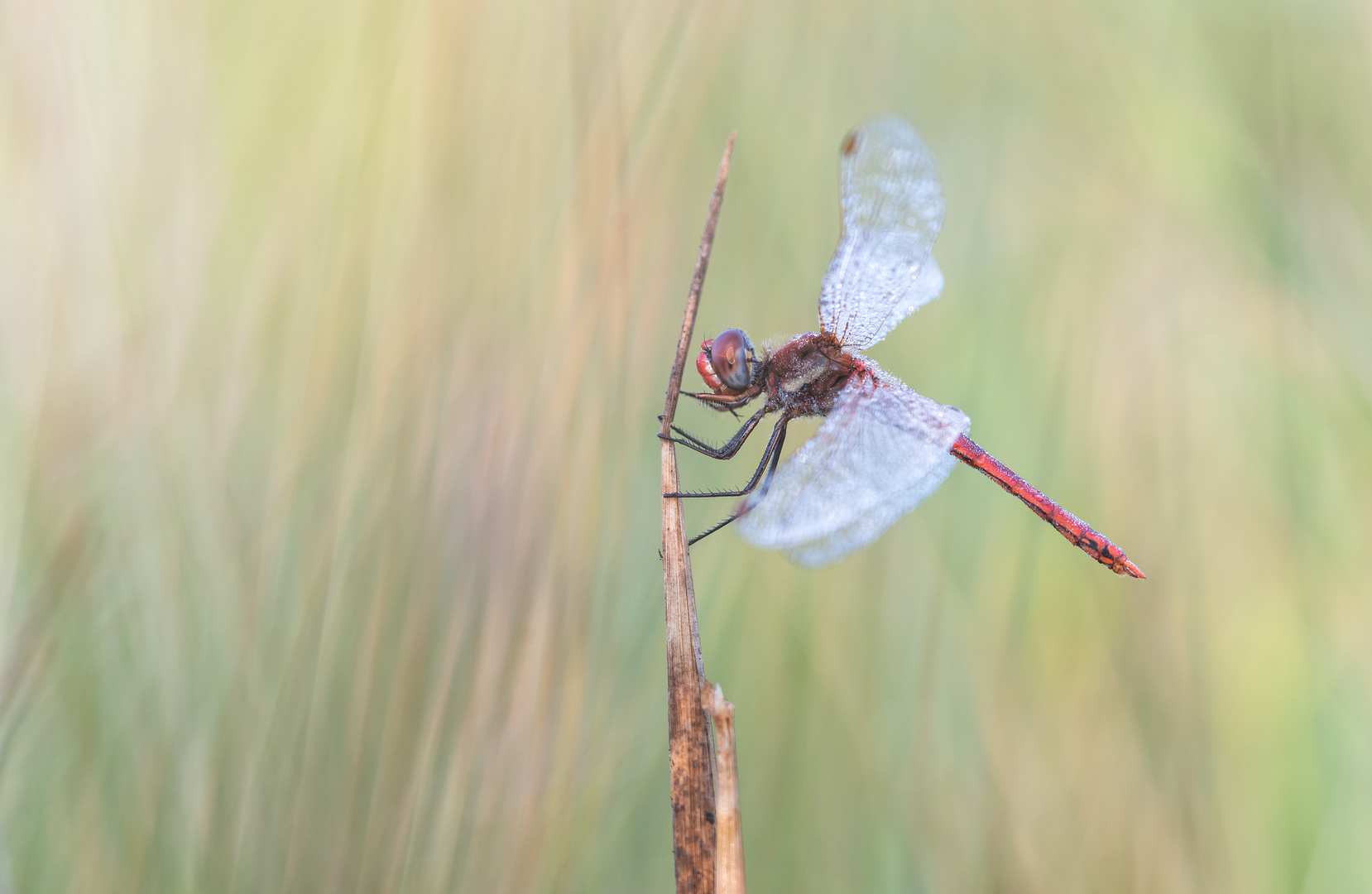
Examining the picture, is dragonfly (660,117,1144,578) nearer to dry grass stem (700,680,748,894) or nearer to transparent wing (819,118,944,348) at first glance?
transparent wing (819,118,944,348)

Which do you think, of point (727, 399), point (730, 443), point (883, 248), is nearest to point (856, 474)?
point (730, 443)

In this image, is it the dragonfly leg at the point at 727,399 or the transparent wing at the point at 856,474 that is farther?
the dragonfly leg at the point at 727,399

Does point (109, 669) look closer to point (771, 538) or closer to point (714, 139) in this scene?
point (771, 538)

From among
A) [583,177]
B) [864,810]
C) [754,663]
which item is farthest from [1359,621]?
[583,177]

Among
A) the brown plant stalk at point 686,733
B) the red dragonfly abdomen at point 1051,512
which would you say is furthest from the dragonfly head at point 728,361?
the brown plant stalk at point 686,733

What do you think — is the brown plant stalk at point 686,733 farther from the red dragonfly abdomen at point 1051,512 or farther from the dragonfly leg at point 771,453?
the red dragonfly abdomen at point 1051,512

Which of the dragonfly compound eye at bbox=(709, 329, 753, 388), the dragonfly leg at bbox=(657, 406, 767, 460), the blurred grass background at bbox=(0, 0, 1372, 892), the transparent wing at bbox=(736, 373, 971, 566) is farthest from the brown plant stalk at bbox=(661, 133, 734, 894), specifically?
the dragonfly compound eye at bbox=(709, 329, 753, 388)
